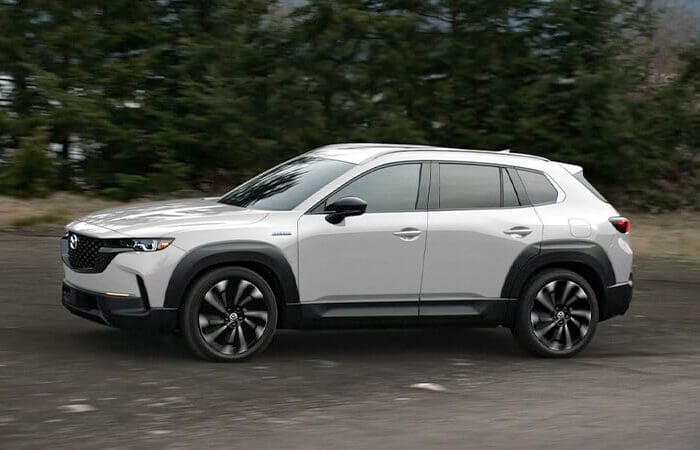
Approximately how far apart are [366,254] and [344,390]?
3.95 ft

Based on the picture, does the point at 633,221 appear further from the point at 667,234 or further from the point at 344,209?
the point at 344,209

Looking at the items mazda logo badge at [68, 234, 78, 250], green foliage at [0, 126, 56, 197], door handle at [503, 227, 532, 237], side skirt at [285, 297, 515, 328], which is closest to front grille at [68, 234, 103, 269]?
mazda logo badge at [68, 234, 78, 250]

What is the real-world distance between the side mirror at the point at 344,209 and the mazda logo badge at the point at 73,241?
6.05ft

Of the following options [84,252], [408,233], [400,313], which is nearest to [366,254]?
[408,233]

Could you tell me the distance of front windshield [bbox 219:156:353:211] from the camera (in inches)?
353

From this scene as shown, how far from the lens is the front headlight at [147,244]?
27.4 feet

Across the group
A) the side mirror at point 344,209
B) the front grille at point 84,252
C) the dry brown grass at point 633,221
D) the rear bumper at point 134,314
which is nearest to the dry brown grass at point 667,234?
the dry brown grass at point 633,221

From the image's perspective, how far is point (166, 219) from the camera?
8594 mm

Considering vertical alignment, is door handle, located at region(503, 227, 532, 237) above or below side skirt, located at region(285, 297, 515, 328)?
above

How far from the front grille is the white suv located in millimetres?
14

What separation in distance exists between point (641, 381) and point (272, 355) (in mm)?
2733

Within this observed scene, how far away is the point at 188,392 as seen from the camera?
7.69 meters

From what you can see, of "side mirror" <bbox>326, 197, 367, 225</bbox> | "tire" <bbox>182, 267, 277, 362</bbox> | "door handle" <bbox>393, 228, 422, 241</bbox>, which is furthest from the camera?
"door handle" <bbox>393, 228, 422, 241</bbox>

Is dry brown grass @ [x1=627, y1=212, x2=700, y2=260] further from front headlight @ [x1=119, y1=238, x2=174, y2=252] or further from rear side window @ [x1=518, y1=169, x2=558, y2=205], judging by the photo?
front headlight @ [x1=119, y1=238, x2=174, y2=252]
